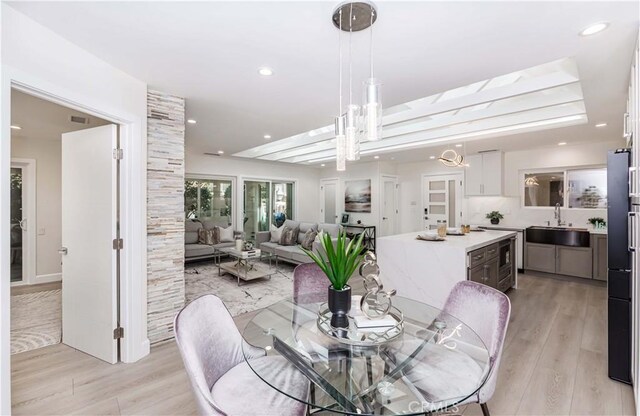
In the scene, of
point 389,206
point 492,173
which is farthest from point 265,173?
point 492,173

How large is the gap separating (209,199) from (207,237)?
1.22 m

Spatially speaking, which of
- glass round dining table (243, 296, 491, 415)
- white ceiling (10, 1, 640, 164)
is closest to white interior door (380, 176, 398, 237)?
white ceiling (10, 1, 640, 164)

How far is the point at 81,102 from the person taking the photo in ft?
7.01

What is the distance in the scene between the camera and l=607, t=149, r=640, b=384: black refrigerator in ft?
7.34

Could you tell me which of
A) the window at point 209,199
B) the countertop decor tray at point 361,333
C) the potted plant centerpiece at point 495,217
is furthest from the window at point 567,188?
the window at point 209,199

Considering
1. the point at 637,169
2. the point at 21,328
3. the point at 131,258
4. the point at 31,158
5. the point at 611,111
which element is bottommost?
the point at 21,328

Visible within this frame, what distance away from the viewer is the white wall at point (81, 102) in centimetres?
160

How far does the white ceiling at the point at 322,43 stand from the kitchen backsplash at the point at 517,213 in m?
3.05

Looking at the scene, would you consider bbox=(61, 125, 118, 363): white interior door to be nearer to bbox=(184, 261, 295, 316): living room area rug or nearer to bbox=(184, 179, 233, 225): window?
bbox=(184, 261, 295, 316): living room area rug

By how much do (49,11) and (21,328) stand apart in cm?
336

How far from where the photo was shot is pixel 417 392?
4.24 ft

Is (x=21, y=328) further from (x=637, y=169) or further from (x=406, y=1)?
(x=637, y=169)

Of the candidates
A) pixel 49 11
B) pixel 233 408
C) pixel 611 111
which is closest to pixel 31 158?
pixel 49 11

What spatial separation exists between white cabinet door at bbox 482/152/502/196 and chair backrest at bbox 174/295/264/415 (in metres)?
6.09
